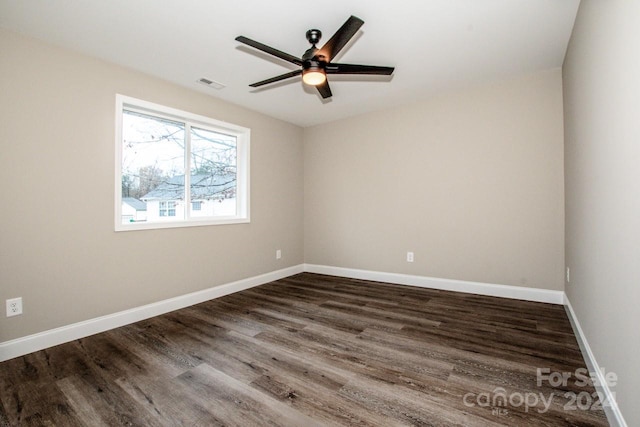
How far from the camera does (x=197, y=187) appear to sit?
12.0 feet

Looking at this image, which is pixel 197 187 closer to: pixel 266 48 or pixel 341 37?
pixel 266 48

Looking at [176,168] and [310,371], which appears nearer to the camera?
[310,371]

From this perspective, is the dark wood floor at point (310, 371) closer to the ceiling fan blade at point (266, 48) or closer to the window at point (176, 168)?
the window at point (176, 168)

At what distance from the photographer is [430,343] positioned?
232cm

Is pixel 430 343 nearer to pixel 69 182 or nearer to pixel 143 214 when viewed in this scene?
pixel 143 214

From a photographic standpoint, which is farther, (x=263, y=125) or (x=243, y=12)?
(x=263, y=125)

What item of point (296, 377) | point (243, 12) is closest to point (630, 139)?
point (296, 377)

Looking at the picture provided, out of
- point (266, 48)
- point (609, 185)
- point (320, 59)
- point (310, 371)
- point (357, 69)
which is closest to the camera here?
point (609, 185)

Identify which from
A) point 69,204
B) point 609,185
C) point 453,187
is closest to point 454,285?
point 453,187

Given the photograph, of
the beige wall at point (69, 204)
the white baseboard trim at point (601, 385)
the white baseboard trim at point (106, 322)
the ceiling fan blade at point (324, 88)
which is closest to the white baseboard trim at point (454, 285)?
the white baseboard trim at point (601, 385)

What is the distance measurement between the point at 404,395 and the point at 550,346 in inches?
53.8

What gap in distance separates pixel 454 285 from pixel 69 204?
4147 millimetres

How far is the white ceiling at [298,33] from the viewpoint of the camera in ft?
6.90

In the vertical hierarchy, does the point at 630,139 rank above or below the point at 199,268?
above
